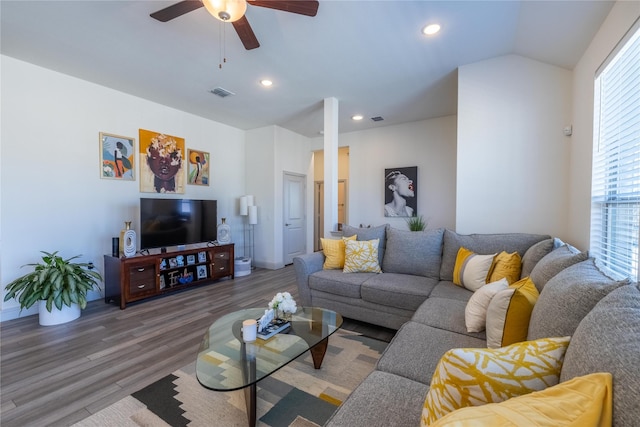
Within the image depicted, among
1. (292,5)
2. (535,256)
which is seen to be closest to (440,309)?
(535,256)

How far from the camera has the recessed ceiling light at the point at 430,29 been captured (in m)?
2.41

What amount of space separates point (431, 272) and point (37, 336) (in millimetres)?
3888

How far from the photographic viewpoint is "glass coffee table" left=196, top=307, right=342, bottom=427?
4.63ft

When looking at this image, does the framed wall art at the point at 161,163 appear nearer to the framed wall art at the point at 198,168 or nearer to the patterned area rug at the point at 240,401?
the framed wall art at the point at 198,168

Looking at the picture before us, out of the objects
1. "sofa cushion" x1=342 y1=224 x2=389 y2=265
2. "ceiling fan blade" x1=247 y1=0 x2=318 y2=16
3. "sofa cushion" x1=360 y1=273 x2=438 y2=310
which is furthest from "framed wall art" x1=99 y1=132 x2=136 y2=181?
"sofa cushion" x1=360 y1=273 x2=438 y2=310

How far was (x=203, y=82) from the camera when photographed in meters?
3.46

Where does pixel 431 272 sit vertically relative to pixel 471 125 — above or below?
below

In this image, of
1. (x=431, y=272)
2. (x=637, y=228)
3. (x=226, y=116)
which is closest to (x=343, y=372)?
(x=431, y=272)

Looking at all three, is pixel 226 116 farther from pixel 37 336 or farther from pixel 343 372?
pixel 343 372

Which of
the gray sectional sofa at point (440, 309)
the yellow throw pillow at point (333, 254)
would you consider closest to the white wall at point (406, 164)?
the gray sectional sofa at point (440, 309)

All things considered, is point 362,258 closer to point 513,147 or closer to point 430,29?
point 513,147

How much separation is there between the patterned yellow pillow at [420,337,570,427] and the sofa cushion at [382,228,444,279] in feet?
6.90

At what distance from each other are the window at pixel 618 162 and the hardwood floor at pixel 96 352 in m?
1.78

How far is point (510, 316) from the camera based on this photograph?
1.32m
